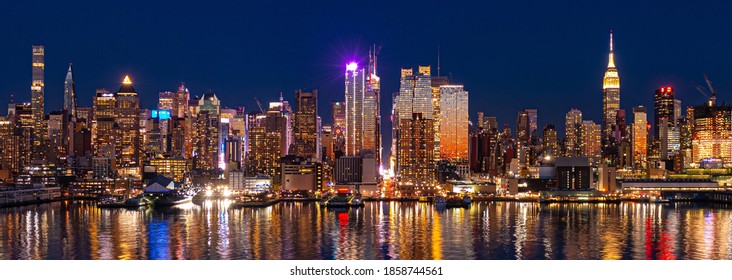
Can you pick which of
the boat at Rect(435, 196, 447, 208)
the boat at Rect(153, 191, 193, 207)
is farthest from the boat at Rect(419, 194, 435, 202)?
the boat at Rect(153, 191, 193, 207)

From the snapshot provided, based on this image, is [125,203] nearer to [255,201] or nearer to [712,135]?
[255,201]

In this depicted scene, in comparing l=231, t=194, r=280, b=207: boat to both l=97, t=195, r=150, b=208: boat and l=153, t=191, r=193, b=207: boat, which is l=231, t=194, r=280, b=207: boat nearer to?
l=153, t=191, r=193, b=207: boat

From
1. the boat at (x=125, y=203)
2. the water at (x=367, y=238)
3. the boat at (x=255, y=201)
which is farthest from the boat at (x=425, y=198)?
the water at (x=367, y=238)

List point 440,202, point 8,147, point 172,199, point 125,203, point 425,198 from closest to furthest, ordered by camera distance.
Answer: point 125,203, point 440,202, point 172,199, point 425,198, point 8,147

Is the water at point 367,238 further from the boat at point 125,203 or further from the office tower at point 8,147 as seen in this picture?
the office tower at point 8,147

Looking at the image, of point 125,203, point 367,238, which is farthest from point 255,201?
point 367,238
